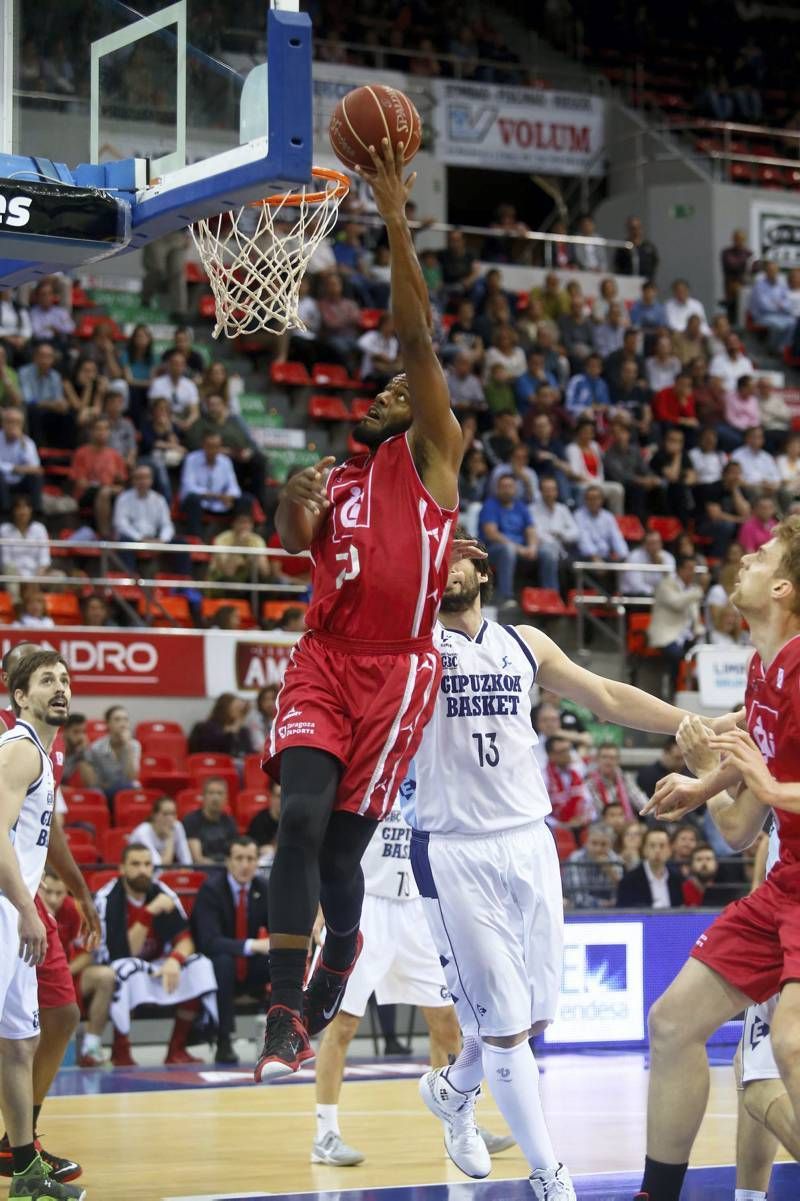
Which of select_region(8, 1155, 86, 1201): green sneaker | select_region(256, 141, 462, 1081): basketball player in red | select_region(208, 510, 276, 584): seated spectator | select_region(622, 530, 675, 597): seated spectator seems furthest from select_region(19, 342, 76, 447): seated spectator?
select_region(256, 141, 462, 1081): basketball player in red

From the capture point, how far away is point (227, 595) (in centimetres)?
1606

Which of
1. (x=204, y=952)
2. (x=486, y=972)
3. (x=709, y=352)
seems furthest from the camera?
(x=709, y=352)

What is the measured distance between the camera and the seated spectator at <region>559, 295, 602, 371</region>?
20.7m

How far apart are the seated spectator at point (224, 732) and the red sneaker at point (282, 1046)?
29.8 feet

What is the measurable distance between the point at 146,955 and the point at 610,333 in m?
11.7

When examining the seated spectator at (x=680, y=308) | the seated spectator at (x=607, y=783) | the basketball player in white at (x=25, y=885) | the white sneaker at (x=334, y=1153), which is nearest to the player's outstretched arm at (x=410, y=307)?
the basketball player in white at (x=25, y=885)

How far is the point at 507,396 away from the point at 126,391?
4.79m

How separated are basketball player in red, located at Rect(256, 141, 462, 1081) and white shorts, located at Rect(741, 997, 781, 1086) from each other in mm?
1341

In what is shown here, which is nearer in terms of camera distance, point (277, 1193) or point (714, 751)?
point (714, 751)

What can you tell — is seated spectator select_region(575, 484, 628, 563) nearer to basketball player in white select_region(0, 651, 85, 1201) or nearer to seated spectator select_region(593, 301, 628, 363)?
seated spectator select_region(593, 301, 628, 363)

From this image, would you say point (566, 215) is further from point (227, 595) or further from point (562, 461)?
point (227, 595)

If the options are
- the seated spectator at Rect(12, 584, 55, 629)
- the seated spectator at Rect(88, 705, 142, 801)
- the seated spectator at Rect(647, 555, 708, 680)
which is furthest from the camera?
the seated spectator at Rect(647, 555, 708, 680)

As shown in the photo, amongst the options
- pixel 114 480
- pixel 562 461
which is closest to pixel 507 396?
pixel 562 461

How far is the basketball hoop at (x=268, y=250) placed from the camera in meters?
7.09
